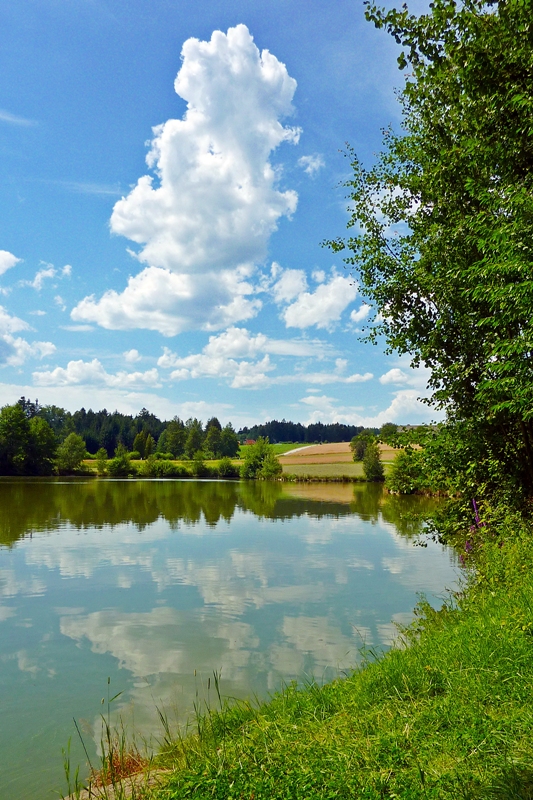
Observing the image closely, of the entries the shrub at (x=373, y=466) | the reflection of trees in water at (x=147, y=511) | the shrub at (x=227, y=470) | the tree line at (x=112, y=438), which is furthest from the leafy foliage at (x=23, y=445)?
the shrub at (x=373, y=466)

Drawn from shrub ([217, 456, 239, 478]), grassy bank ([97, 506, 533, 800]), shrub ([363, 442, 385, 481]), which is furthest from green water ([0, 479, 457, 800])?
shrub ([217, 456, 239, 478])

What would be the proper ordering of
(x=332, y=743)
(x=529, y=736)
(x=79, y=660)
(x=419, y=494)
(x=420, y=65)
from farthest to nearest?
1. (x=419, y=494)
2. (x=420, y=65)
3. (x=79, y=660)
4. (x=332, y=743)
5. (x=529, y=736)

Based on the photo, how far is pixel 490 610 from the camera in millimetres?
7348

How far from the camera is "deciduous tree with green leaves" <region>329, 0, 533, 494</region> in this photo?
8523 millimetres

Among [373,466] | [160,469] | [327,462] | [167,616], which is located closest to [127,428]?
[160,469]

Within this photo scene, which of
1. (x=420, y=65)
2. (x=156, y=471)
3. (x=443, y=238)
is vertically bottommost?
(x=156, y=471)

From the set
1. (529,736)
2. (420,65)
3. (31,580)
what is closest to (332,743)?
(529,736)

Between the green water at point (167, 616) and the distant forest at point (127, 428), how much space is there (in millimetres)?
120267

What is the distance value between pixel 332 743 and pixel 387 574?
1295 cm

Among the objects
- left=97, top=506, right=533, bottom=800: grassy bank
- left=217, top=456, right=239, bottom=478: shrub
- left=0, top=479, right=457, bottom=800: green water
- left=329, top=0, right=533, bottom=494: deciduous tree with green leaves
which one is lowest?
left=217, top=456, right=239, bottom=478: shrub

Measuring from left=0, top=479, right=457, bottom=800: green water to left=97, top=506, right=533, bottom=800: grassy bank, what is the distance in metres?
2.12

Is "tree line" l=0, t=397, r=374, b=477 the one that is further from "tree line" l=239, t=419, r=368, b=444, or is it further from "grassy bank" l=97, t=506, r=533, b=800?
"grassy bank" l=97, t=506, r=533, b=800

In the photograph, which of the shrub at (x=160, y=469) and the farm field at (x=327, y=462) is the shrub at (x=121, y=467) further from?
the farm field at (x=327, y=462)

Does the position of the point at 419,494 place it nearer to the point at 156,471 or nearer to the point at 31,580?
the point at 31,580
